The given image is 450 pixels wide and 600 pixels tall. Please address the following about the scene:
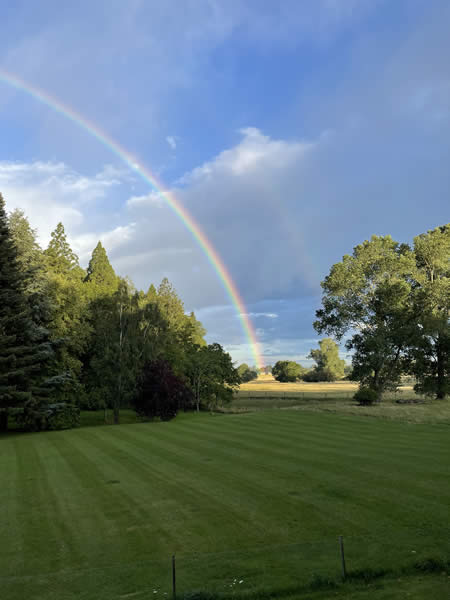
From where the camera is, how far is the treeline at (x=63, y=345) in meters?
38.9

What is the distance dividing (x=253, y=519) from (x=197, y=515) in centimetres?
164

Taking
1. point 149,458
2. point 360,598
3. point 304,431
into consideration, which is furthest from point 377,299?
point 360,598

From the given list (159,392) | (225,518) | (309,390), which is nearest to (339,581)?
(225,518)

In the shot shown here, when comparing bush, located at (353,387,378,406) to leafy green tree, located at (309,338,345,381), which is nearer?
bush, located at (353,387,378,406)

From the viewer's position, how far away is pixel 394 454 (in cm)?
2066

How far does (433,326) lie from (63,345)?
128ft

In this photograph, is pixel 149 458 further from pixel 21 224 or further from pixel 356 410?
pixel 21 224

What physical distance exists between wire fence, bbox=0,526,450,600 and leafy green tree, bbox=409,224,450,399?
1750 inches

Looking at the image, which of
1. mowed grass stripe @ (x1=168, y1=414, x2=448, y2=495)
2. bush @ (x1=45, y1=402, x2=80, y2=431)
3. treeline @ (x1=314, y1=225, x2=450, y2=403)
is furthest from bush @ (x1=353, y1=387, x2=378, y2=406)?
bush @ (x1=45, y1=402, x2=80, y2=431)

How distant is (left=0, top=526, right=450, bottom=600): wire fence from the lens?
331 inches

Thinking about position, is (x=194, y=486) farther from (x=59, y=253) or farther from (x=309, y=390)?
(x=309, y=390)

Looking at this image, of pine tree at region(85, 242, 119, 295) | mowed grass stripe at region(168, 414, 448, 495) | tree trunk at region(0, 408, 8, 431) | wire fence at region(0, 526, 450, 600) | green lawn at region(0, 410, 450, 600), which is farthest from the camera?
pine tree at region(85, 242, 119, 295)

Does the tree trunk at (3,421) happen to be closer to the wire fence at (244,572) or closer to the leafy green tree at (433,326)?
the wire fence at (244,572)

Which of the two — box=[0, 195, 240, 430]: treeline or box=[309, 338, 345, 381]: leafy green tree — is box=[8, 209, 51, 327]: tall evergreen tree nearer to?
box=[0, 195, 240, 430]: treeline
